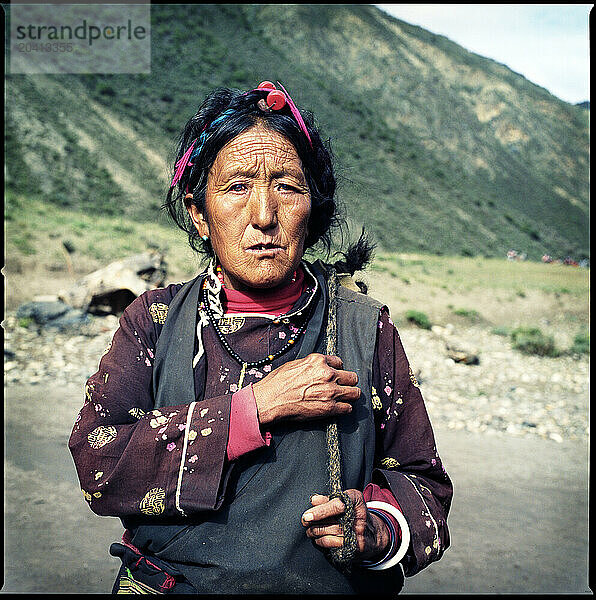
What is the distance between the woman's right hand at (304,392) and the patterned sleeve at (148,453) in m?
0.09

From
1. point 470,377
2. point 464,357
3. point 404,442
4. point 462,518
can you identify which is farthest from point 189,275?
point 404,442

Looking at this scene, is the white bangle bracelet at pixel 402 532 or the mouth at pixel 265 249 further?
the mouth at pixel 265 249

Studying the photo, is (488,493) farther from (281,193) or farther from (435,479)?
(281,193)

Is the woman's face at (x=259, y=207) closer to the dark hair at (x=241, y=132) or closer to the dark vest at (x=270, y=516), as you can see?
the dark hair at (x=241, y=132)

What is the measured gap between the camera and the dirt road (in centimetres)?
339

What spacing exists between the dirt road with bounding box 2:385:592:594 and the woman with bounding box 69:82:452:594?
81.0 inches

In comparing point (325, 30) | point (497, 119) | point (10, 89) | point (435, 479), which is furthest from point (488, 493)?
point (497, 119)

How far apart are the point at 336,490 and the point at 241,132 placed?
0.88m

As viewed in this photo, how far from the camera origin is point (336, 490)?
1434 mm

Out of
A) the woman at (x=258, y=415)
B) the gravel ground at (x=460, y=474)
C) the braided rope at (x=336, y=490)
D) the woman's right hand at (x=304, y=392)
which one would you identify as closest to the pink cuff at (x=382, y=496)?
the woman at (x=258, y=415)

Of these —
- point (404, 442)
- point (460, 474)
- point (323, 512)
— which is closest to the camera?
point (323, 512)

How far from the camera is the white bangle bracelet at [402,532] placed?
4.89 feet

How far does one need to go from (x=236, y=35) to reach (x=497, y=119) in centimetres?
2188

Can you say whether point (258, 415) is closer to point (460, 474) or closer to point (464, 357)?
point (460, 474)
